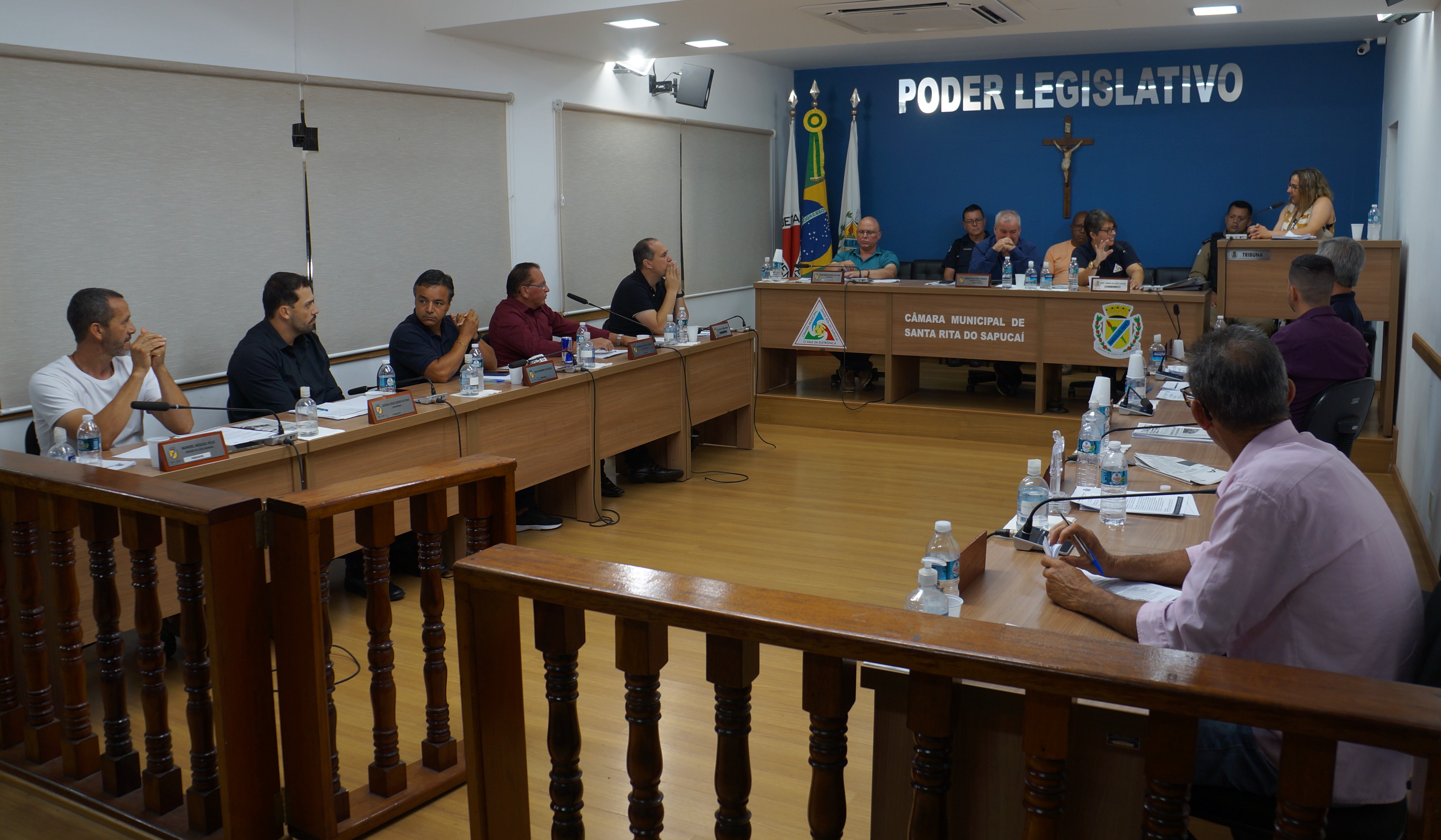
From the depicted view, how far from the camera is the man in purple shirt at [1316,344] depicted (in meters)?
3.58

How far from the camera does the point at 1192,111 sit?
8234 mm

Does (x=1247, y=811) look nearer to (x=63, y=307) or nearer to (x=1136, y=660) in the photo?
(x=1136, y=660)

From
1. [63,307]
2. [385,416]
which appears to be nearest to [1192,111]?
[385,416]

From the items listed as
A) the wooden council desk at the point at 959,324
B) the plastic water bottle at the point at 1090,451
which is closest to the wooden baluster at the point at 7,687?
the plastic water bottle at the point at 1090,451

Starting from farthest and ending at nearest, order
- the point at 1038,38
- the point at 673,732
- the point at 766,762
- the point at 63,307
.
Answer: the point at 1038,38, the point at 63,307, the point at 673,732, the point at 766,762

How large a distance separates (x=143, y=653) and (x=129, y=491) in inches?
12.2

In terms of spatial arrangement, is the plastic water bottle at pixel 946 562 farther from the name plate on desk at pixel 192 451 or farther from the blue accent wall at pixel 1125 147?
the blue accent wall at pixel 1125 147

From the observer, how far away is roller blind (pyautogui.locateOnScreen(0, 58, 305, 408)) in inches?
151

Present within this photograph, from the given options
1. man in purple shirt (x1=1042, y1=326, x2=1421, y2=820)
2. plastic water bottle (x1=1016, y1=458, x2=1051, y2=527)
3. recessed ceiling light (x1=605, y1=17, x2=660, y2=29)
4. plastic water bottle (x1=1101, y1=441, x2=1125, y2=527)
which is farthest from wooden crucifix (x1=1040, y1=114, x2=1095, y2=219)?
man in purple shirt (x1=1042, y1=326, x2=1421, y2=820)

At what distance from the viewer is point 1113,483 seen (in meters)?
2.73

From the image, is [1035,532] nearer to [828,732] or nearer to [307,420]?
[828,732]

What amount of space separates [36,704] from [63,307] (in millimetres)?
2428

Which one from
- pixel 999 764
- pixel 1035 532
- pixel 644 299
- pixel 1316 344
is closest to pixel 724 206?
pixel 644 299

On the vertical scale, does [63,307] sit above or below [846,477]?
above
